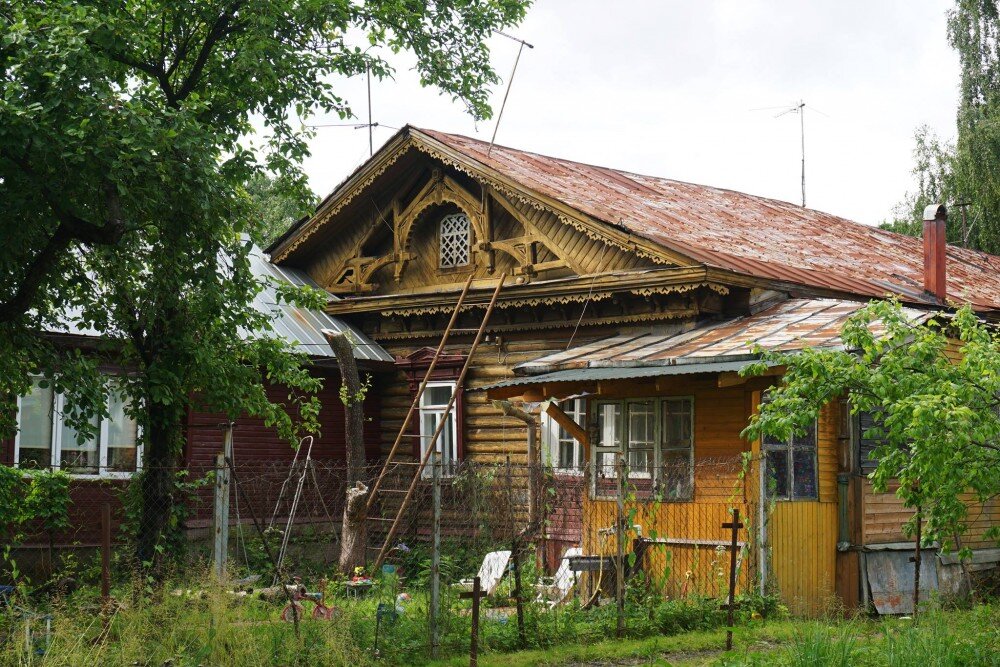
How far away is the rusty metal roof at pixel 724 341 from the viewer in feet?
44.0

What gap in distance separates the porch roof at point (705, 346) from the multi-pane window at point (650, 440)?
68 centimetres

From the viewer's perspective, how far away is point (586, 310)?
1781cm

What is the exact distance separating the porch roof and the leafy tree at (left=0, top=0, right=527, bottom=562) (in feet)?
10.4

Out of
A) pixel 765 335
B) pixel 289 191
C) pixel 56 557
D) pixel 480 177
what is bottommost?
pixel 56 557

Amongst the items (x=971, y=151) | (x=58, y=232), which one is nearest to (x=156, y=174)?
(x=58, y=232)

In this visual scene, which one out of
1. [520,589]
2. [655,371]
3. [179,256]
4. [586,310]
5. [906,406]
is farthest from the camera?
[586,310]

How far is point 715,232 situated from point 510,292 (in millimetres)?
3389

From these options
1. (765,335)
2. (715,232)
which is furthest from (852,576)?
(715,232)

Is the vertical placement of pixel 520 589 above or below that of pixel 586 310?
below

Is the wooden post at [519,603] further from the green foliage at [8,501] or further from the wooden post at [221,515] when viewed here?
the green foliage at [8,501]

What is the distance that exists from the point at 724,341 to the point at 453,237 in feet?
21.9

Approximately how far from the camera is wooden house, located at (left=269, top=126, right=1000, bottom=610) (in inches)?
540

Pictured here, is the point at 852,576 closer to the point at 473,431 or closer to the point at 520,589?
the point at 520,589

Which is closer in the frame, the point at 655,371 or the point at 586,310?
the point at 655,371
